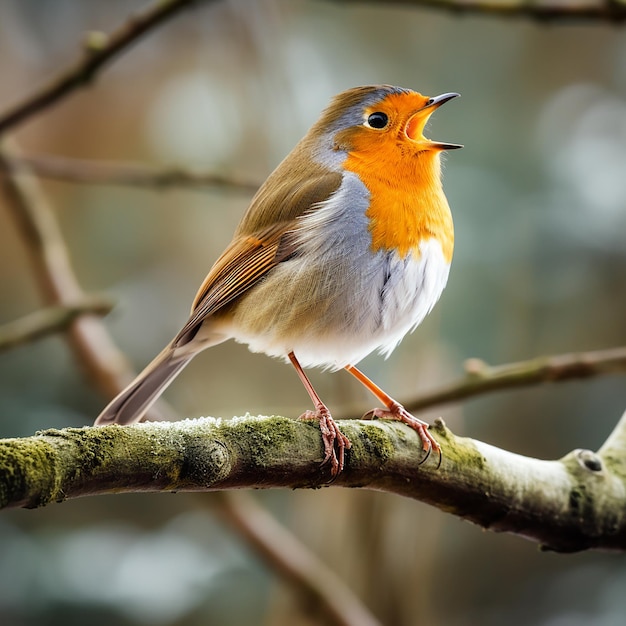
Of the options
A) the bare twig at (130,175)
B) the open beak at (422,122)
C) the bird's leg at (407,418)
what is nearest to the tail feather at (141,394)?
the bird's leg at (407,418)

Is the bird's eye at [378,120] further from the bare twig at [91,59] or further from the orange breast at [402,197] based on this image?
the bare twig at [91,59]

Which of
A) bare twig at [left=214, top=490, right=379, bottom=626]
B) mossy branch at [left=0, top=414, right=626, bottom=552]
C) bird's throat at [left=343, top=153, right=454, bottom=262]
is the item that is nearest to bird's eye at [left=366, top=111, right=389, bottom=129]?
bird's throat at [left=343, top=153, right=454, bottom=262]

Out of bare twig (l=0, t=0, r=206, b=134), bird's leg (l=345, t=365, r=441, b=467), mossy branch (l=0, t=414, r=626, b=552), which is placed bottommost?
mossy branch (l=0, t=414, r=626, b=552)

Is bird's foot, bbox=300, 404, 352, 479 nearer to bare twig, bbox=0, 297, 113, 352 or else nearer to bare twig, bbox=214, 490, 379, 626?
bare twig, bbox=0, 297, 113, 352

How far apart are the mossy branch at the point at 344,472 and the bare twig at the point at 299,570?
1354 mm

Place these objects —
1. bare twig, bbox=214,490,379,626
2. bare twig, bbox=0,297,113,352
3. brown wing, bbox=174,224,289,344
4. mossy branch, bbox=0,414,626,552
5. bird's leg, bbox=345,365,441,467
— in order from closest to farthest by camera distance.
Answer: mossy branch, bbox=0,414,626,552 < bird's leg, bbox=345,365,441,467 < brown wing, bbox=174,224,289,344 < bare twig, bbox=0,297,113,352 < bare twig, bbox=214,490,379,626

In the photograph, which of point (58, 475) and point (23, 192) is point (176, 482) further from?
point (23, 192)

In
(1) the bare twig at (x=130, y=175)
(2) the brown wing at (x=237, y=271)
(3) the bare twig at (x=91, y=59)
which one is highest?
(3) the bare twig at (x=91, y=59)

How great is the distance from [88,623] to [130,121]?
355 cm

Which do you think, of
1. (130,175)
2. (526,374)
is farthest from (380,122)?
(130,175)

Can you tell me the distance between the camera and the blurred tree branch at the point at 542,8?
2.53 m

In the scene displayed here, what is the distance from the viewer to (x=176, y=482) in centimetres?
142

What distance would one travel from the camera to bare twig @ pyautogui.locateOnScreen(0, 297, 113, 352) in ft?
9.18

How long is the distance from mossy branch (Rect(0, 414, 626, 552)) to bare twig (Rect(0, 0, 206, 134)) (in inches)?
58.2
